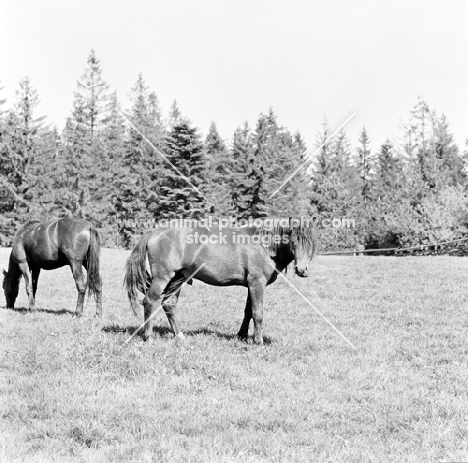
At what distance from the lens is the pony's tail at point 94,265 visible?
1054cm

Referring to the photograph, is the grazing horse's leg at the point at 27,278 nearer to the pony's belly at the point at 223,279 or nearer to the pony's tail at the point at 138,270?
the pony's tail at the point at 138,270

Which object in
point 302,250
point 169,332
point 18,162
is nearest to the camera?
point 302,250

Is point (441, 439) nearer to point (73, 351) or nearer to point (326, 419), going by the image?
point (326, 419)

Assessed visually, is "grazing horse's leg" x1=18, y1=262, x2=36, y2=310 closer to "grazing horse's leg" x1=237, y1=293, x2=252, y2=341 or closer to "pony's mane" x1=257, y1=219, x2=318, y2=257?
"grazing horse's leg" x1=237, y1=293, x2=252, y2=341

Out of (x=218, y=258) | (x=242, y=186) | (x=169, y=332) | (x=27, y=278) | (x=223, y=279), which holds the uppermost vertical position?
(x=242, y=186)

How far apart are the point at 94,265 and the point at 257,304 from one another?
4.67 meters

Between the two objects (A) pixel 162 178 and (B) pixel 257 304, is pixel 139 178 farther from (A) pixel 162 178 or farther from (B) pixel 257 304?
(B) pixel 257 304

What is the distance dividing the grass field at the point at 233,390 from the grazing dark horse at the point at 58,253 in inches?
29.8

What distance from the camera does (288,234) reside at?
7.75 meters

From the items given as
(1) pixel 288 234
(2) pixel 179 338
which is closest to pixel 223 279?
(2) pixel 179 338

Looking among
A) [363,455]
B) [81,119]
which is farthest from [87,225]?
[81,119]

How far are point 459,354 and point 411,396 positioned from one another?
2556mm

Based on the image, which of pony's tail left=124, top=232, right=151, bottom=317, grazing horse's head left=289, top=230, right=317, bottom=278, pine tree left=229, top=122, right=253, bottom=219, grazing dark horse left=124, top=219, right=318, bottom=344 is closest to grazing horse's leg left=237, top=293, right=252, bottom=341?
grazing dark horse left=124, top=219, right=318, bottom=344

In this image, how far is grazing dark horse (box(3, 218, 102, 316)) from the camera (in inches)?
417
